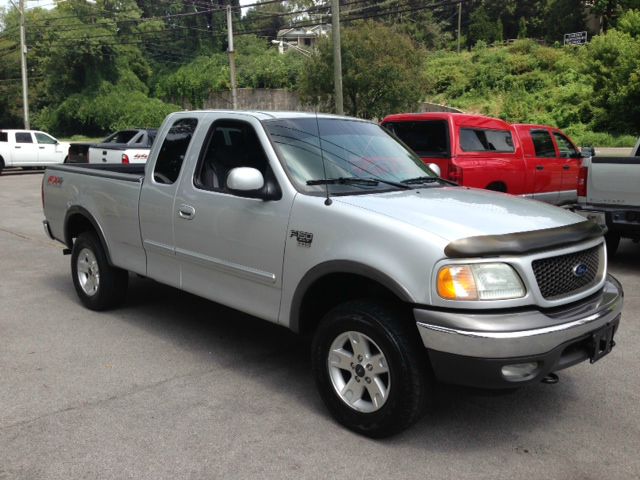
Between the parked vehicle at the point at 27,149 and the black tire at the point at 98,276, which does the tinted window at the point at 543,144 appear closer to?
the black tire at the point at 98,276

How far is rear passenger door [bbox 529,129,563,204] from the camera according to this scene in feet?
37.2

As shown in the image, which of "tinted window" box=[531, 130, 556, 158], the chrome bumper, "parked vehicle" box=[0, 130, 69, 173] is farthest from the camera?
"parked vehicle" box=[0, 130, 69, 173]

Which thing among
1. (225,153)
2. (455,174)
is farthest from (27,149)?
(225,153)

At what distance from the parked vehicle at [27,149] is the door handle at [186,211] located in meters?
22.4

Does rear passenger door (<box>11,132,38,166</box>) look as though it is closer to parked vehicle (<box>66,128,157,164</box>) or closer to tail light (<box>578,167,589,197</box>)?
parked vehicle (<box>66,128,157,164</box>)

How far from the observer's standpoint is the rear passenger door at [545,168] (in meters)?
11.3

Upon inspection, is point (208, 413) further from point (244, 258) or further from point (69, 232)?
point (69, 232)

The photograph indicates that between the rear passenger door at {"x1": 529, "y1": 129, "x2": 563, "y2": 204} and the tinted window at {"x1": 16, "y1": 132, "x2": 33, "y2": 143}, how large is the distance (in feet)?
66.7

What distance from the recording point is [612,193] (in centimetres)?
790

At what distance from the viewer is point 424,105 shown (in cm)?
4259

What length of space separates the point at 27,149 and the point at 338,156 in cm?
2357

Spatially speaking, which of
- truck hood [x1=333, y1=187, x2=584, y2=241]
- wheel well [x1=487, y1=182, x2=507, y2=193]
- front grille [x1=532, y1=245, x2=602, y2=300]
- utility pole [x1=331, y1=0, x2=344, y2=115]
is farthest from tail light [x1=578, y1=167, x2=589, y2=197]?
utility pole [x1=331, y1=0, x2=344, y2=115]

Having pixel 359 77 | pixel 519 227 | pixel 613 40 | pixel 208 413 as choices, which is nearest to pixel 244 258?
pixel 208 413

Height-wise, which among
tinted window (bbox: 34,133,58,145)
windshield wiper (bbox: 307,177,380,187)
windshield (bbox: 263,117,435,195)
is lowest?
windshield wiper (bbox: 307,177,380,187)
